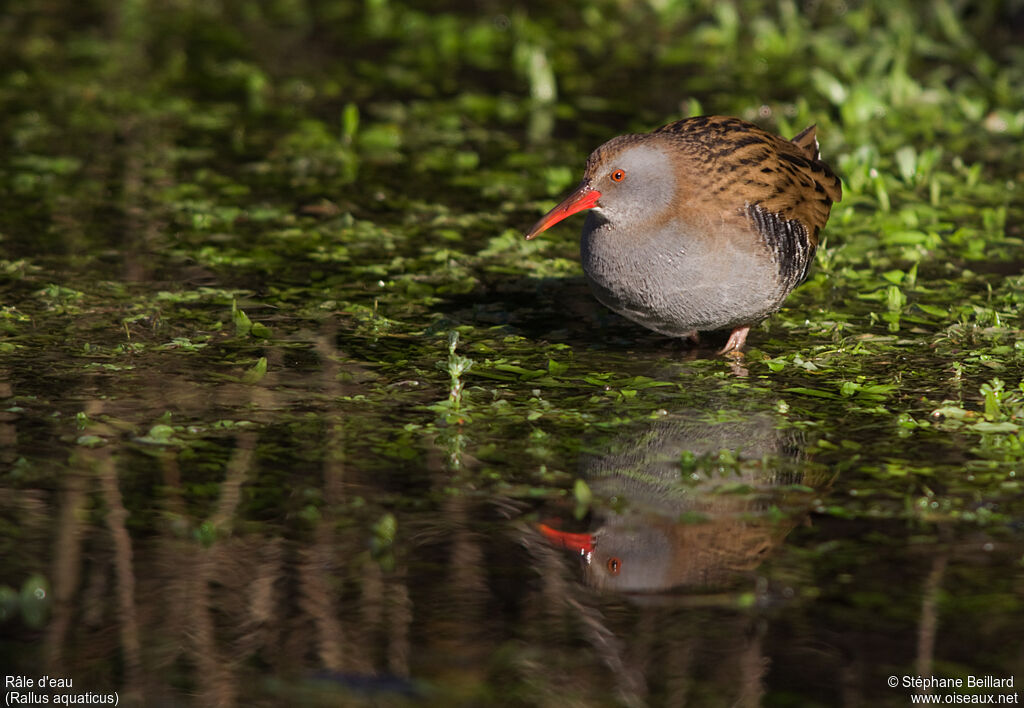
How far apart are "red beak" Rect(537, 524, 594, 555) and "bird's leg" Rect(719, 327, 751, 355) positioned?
210 cm

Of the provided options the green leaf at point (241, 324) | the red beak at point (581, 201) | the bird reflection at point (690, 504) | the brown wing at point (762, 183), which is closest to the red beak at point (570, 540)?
the bird reflection at point (690, 504)

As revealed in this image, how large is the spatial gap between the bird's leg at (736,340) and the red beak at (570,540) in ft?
6.88

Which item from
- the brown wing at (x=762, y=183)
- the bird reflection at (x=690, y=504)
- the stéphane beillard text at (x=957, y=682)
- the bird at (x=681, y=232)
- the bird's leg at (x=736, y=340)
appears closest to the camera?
the stéphane beillard text at (x=957, y=682)

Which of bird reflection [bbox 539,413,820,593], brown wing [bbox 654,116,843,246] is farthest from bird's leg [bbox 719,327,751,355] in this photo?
bird reflection [bbox 539,413,820,593]

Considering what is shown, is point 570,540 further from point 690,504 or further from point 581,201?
point 581,201

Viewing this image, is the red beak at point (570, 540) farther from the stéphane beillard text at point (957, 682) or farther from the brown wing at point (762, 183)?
the brown wing at point (762, 183)

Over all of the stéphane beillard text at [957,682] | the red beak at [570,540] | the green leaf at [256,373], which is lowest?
the stéphane beillard text at [957,682]

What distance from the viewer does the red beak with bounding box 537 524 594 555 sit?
4.97 meters

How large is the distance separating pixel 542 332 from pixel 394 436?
5.24ft

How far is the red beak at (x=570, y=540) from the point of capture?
497 cm

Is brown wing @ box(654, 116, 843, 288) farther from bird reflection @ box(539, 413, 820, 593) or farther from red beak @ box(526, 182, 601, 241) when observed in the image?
bird reflection @ box(539, 413, 820, 593)

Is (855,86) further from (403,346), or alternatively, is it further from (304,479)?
(304,479)

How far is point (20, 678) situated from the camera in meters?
4.16

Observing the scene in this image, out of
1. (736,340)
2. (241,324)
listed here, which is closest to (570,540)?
(736,340)
